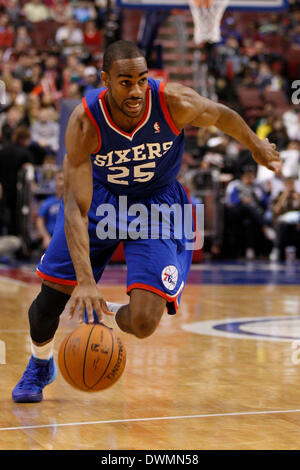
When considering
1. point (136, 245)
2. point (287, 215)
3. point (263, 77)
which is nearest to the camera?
point (136, 245)

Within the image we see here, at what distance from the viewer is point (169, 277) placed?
422 cm

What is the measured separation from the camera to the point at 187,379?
465 cm

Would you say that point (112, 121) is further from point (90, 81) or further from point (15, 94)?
point (90, 81)

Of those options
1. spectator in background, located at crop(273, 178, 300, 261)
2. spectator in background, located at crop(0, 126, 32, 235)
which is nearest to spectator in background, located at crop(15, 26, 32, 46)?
spectator in background, located at crop(0, 126, 32, 235)

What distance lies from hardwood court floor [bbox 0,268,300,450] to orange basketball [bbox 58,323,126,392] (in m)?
0.15

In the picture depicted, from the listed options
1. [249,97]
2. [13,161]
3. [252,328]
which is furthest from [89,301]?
[249,97]

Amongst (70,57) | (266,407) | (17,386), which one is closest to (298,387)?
(266,407)

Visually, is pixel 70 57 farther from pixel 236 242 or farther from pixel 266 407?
pixel 266 407

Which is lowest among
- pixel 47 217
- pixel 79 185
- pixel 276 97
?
pixel 47 217

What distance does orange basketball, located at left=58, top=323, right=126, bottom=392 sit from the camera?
12.4ft

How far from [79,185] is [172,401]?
3.70 feet
